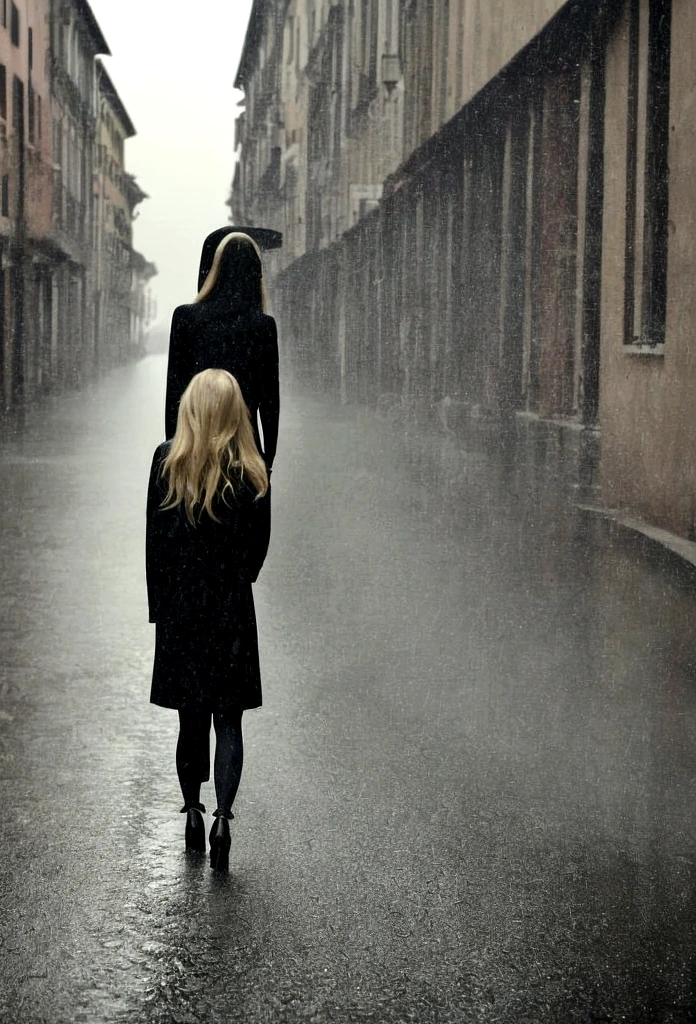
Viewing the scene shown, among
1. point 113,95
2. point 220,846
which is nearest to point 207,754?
point 220,846

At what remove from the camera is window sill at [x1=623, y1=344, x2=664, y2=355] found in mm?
11219

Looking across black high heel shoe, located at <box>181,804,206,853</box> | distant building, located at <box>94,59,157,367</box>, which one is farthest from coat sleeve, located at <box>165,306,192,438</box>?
distant building, located at <box>94,59,157,367</box>

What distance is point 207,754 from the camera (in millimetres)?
4492

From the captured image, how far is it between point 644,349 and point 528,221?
5.64 metres

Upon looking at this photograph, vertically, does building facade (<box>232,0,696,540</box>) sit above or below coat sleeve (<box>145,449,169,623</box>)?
above

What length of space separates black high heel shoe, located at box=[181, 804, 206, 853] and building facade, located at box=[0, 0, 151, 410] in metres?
26.1

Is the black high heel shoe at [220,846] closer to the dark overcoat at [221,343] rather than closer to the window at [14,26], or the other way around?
the dark overcoat at [221,343]

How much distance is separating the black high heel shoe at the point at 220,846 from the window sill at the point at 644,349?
7564 mm

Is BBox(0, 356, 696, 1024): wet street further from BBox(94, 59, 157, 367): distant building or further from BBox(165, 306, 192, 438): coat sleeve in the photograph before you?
BBox(94, 59, 157, 367): distant building

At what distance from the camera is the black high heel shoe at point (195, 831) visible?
172 inches

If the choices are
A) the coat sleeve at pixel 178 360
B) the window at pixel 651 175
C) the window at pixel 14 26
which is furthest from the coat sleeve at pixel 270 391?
the window at pixel 14 26

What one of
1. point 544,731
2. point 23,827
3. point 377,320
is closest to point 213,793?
point 23,827

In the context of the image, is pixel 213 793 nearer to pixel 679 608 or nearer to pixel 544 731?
pixel 544 731

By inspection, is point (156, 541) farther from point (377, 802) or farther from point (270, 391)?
point (377, 802)
